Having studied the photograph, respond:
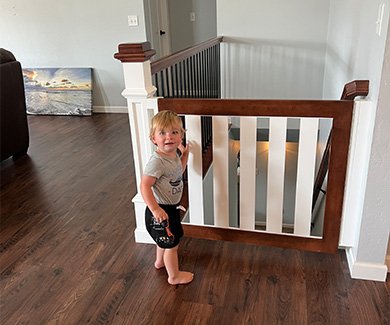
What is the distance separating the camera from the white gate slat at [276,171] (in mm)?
1827

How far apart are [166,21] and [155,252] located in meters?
4.45

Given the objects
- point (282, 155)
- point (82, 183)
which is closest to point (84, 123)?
point (82, 183)

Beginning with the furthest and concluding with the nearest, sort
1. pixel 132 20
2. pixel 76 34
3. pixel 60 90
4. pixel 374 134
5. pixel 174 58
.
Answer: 1. pixel 60 90
2. pixel 76 34
3. pixel 132 20
4. pixel 174 58
5. pixel 374 134

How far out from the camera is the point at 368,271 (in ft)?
6.11

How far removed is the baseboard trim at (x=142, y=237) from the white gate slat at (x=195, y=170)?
0.29 m

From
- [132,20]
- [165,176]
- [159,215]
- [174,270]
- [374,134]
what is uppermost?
[132,20]

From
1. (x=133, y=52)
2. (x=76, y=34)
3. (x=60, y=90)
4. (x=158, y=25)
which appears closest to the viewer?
(x=133, y=52)

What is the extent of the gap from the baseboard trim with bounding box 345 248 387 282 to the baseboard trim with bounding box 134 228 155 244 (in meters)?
1.11

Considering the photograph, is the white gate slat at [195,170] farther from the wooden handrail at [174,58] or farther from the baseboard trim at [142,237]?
the wooden handrail at [174,58]

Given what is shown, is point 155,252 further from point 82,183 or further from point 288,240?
point 82,183

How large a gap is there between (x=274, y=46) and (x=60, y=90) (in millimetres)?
2956

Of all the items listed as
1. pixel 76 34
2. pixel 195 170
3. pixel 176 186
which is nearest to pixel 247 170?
pixel 195 170

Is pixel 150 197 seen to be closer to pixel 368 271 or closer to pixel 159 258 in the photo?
pixel 159 258

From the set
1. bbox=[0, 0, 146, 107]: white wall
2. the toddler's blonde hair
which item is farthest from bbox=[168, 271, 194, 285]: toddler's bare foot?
bbox=[0, 0, 146, 107]: white wall
